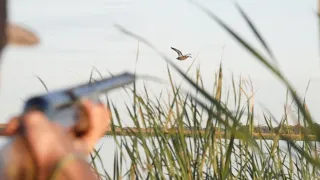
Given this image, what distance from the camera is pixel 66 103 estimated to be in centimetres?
63

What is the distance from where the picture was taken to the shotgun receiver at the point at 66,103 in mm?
621

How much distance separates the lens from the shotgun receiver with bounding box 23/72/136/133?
0.62m

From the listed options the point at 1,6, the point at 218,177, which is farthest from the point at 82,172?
the point at 218,177

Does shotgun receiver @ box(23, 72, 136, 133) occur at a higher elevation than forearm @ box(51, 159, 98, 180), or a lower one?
higher

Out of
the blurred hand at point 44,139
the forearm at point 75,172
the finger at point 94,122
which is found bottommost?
the forearm at point 75,172

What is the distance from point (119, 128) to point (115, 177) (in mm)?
194

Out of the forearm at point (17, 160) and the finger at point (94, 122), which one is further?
the finger at point (94, 122)

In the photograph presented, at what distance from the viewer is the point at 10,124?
66 centimetres

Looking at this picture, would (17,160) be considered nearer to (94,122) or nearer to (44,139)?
(44,139)

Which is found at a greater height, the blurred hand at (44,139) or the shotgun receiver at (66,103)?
the shotgun receiver at (66,103)

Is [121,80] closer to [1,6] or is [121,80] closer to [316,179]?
[1,6]

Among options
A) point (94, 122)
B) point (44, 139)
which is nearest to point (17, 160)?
point (44, 139)

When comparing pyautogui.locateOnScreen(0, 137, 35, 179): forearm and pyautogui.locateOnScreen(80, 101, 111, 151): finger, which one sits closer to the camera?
pyautogui.locateOnScreen(0, 137, 35, 179): forearm

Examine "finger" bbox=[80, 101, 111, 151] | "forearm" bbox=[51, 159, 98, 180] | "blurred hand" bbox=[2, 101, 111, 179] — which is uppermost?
"finger" bbox=[80, 101, 111, 151]
